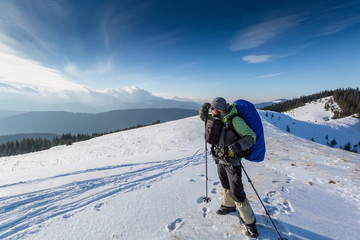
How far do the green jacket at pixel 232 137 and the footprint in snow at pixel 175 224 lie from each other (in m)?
1.82

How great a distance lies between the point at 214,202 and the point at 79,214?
395 centimetres

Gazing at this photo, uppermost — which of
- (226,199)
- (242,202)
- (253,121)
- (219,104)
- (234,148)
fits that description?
(219,104)

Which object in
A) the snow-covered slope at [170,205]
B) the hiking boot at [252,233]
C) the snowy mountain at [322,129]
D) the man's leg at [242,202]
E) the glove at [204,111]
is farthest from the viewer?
the snowy mountain at [322,129]

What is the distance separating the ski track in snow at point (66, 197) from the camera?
13.4ft

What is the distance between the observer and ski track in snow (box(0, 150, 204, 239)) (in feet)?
13.4

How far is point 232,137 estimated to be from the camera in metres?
3.43

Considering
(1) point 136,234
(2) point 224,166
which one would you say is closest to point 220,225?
(2) point 224,166

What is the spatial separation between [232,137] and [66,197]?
19.9 ft

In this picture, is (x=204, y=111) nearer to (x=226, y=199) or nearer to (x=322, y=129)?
(x=226, y=199)

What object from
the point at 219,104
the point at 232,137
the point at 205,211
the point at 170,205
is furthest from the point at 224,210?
the point at 219,104

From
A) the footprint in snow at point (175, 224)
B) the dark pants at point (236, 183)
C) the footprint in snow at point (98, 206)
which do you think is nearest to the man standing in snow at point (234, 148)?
the dark pants at point (236, 183)

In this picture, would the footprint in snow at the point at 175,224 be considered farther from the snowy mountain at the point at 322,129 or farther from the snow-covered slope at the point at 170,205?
the snowy mountain at the point at 322,129

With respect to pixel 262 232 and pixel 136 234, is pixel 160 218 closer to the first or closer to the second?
pixel 136 234

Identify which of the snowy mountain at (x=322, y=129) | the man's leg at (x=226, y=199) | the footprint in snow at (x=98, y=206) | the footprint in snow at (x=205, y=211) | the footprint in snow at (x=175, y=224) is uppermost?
the man's leg at (x=226, y=199)
